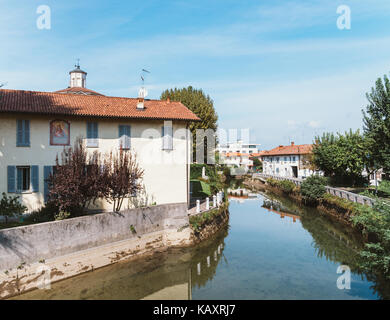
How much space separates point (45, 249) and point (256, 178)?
50.6 m

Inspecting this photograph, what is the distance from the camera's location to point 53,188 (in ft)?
44.6

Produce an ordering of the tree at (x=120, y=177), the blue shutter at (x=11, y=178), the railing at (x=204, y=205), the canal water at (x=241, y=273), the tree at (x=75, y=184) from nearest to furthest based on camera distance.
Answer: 1. the canal water at (x=241, y=273)
2. the tree at (x=75, y=184)
3. the tree at (x=120, y=177)
4. the blue shutter at (x=11, y=178)
5. the railing at (x=204, y=205)

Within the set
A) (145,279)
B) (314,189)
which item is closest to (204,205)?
(145,279)

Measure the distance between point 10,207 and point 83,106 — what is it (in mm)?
6600

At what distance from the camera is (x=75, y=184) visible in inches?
524

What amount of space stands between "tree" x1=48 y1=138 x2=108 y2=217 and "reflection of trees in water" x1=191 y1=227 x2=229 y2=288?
5.64 meters

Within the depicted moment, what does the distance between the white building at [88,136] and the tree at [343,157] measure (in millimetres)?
17555

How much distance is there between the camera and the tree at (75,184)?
43.1 feet

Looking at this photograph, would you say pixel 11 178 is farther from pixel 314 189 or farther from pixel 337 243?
pixel 314 189

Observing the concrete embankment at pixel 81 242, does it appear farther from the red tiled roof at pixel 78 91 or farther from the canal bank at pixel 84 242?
the red tiled roof at pixel 78 91

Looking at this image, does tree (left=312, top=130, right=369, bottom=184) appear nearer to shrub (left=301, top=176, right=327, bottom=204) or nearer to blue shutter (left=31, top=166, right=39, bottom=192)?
shrub (left=301, top=176, right=327, bottom=204)

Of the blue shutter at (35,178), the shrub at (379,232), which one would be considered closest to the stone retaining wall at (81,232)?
the blue shutter at (35,178)

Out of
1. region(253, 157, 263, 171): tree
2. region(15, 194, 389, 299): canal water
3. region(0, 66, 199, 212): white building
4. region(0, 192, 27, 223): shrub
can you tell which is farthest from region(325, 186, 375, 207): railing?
region(253, 157, 263, 171): tree

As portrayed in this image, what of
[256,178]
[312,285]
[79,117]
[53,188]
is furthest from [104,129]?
[256,178]
